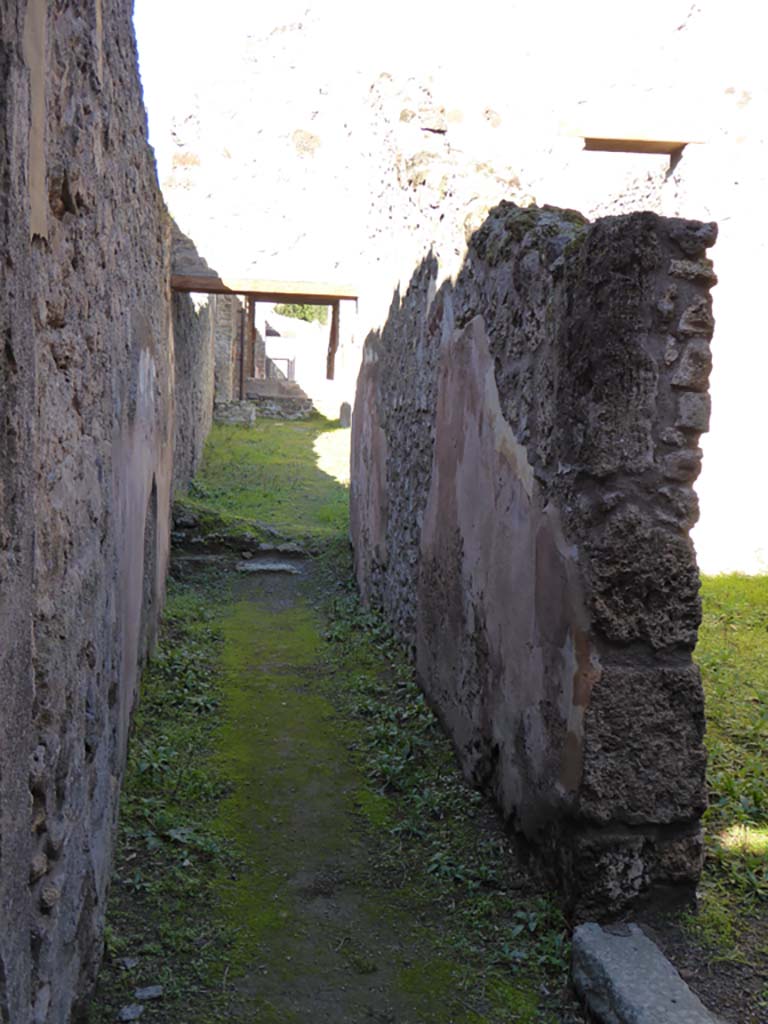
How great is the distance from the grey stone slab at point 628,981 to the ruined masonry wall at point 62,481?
4.18 ft

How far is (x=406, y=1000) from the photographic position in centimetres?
240

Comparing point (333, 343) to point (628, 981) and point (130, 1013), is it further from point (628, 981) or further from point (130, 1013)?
point (628, 981)

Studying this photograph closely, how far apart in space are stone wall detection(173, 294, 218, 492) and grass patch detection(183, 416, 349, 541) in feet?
1.13

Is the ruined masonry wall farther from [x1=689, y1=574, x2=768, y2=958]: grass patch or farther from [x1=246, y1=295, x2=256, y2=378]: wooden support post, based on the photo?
[x1=246, y1=295, x2=256, y2=378]: wooden support post

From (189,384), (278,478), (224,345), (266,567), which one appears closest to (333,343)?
(224,345)

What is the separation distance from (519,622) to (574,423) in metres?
0.78

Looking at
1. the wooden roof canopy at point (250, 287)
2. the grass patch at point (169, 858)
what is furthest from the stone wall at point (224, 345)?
the grass patch at point (169, 858)

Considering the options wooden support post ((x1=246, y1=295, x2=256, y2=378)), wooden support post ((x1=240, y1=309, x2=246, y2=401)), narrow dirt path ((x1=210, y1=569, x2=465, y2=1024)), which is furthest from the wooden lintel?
wooden support post ((x1=246, y1=295, x2=256, y2=378))

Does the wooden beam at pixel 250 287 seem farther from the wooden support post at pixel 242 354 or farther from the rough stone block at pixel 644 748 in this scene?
the wooden support post at pixel 242 354

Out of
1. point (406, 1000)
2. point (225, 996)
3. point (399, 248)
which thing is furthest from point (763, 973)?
point (399, 248)

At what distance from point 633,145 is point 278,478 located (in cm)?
613

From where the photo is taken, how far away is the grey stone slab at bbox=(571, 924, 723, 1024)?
2.08 metres

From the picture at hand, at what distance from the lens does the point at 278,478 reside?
1116 cm

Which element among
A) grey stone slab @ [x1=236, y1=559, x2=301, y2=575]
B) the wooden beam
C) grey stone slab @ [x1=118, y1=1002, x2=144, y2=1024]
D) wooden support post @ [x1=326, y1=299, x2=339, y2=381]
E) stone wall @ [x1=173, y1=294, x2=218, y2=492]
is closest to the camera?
grey stone slab @ [x1=118, y1=1002, x2=144, y2=1024]
